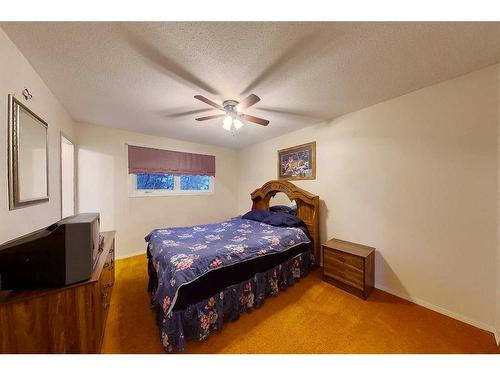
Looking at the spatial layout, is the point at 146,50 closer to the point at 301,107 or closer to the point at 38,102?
the point at 38,102

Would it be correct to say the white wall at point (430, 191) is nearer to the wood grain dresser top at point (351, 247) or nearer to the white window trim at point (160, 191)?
the wood grain dresser top at point (351, 247)

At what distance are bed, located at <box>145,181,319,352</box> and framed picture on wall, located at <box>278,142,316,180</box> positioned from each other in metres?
0.34

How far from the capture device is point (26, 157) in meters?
1.37

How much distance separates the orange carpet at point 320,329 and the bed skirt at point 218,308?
0.07 metres

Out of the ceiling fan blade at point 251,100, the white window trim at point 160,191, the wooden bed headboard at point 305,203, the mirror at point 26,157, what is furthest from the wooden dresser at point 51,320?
the wooden bed headboard at point 305,203

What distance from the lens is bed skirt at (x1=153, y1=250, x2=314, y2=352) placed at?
4.28ft

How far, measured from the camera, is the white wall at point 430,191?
1.54 metres

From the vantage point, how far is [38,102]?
5.25 ft

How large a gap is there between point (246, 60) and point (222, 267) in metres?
1.71

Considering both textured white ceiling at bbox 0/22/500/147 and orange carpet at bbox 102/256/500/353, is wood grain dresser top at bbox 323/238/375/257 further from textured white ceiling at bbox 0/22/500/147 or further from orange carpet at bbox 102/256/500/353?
textured white ceiling at bbox 0/22/500/147

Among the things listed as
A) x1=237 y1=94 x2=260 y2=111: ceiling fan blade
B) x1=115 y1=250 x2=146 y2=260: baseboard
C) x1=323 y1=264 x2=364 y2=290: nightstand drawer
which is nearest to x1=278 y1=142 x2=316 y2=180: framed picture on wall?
x1=323 y1=264 x2=364 y2=290: nightstand drawer
